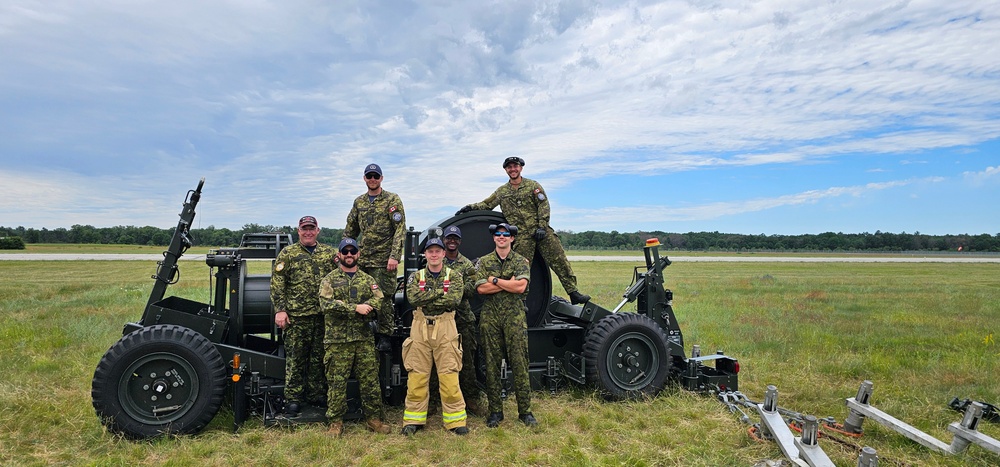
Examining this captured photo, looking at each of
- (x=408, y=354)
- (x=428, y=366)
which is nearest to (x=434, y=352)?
(x=428, y=366)

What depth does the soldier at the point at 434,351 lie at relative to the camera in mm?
6008

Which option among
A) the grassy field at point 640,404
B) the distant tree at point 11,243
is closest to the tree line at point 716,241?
the distant tree at point 11,243

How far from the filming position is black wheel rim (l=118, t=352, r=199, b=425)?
Answer: 568 cm

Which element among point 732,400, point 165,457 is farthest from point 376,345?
point 732,400

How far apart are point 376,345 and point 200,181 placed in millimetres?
2668

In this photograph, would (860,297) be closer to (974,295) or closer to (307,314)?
(974,295)

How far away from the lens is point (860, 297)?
1983 centimetres

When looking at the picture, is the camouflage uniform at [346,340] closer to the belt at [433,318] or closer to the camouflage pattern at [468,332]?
the belt at [433,318]

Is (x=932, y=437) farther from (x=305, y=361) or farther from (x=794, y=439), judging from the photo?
(x=305, y=361)

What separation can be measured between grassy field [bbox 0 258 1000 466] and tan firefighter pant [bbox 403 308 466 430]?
0.24 meters

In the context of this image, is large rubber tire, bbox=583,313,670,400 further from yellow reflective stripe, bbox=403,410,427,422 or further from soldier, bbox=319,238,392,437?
soldier, bbox=319,238,392,437

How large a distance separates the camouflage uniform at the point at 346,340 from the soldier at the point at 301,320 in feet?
1.17

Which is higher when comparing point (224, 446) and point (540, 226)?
point (540, 226)

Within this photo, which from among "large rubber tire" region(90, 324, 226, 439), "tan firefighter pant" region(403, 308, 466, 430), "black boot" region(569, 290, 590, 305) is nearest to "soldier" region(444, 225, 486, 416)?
"tan firefighter pant" region(403, 308, 466, 430)
